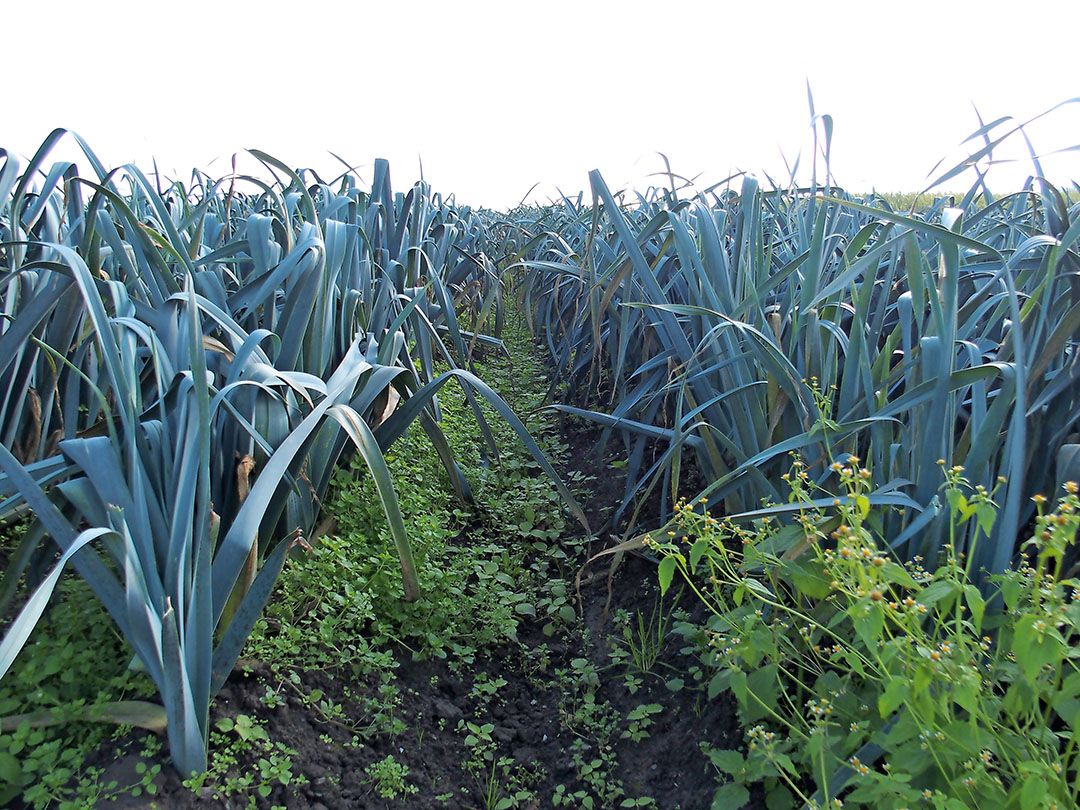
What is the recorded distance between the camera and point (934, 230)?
4.18ft

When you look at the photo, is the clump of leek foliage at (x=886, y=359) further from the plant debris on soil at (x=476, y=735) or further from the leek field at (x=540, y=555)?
the plant debris on soil at (x=476, y=735)

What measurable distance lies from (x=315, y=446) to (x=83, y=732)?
0.71 m

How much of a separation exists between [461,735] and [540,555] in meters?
0.78

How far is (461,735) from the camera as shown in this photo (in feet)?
5.32

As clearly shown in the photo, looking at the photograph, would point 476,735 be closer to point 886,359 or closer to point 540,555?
point 540,555

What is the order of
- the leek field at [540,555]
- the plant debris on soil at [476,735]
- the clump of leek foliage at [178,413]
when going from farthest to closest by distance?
the plant debris on soil at [476,735] → the clump of leek foliage at [178,413] → the leek field at [540,555]

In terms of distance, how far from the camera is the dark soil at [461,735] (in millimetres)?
1365

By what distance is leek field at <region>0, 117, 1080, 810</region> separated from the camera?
1.06 m

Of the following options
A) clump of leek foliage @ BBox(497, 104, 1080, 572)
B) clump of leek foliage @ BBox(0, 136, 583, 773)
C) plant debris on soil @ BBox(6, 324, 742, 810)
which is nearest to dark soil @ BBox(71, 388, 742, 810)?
plant debris on soil @ BBox(6, 324, 742, 810)

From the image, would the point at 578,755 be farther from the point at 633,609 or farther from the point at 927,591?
the point at 927,591

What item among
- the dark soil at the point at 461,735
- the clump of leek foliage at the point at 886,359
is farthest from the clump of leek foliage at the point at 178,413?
the clump of leek foliage at the point at 886,359

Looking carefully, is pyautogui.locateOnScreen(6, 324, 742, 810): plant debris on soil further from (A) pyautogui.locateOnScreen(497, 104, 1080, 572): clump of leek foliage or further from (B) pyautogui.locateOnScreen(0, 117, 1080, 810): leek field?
(A) pyautogui.locateOnScreen(497, 104, 1080, 572): clump of leek foliage

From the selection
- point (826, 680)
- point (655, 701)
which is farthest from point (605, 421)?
point (826, 680)

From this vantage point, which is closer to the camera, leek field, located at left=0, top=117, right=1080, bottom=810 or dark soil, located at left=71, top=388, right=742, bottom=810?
leek field, located at left=0, top=117, right=1080, bottom=810
